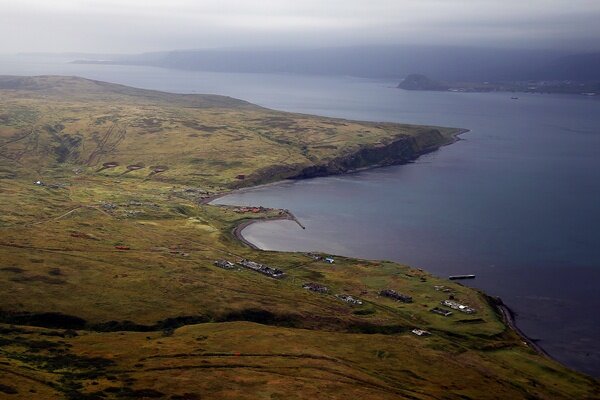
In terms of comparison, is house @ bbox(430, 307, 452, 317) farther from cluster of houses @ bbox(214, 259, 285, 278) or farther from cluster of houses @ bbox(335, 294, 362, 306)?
cluster of houses @ bbox(214, 259, 285, 278)

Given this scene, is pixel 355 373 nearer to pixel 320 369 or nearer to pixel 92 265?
pixel 320 369

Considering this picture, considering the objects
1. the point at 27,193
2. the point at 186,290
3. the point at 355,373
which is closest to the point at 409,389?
the point at 355,373

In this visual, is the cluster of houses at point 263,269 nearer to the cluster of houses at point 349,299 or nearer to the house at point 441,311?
the cluster of houses at point 349,299

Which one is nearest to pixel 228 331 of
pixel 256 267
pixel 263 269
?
pixel 263 269

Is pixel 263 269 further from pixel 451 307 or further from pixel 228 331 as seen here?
pixel 451 307

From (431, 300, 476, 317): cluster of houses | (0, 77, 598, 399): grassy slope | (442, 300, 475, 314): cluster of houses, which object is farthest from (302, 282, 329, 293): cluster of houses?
(442, 300, 475, 314): cluster of houses

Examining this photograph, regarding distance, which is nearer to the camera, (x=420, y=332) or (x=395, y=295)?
(x=420, y=332)
